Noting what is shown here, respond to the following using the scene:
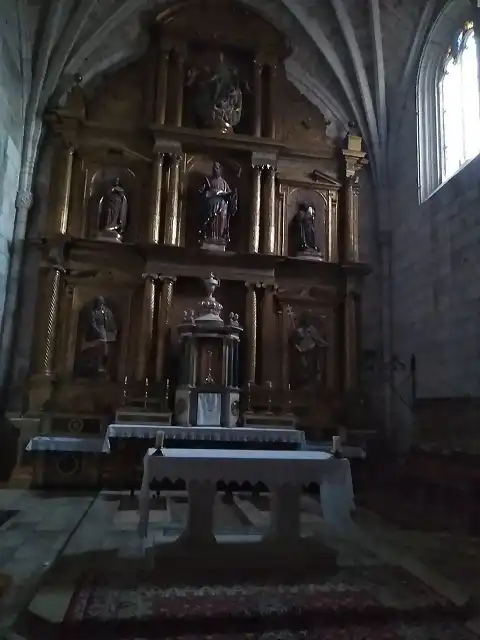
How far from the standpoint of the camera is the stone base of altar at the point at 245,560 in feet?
14.1

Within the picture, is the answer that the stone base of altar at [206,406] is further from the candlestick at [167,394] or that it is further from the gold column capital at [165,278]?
the gold column capital at [165,278]

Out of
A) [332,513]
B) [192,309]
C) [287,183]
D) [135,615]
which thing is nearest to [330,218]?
[287,183]

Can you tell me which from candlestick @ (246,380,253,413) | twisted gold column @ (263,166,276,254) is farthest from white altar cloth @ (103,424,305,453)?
twisted gold column @ (263,166,276,254)

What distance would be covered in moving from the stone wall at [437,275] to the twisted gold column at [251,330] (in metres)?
2.98

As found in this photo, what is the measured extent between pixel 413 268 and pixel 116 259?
5837 mm

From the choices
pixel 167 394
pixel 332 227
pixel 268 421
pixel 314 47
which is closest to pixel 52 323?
pixel 167 394

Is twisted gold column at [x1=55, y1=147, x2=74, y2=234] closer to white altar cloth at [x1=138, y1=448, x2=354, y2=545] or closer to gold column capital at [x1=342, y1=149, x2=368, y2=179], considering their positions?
gold column capital at [x1=342, y1=149, x2=368, y2=179]

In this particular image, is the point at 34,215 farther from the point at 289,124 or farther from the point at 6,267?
the point at 289,124

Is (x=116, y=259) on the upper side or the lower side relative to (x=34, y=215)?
lower

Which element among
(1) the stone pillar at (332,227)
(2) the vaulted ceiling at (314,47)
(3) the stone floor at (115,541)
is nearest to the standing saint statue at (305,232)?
(1) the stone pillar at (332,227)

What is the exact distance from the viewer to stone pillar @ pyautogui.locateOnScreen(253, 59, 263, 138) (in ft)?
Result: 38.0

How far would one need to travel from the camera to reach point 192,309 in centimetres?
1063

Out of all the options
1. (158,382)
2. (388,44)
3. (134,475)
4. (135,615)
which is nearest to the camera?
(135,615)

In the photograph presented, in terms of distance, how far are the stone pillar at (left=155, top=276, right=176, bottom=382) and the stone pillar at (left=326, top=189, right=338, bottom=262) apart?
340 cm
